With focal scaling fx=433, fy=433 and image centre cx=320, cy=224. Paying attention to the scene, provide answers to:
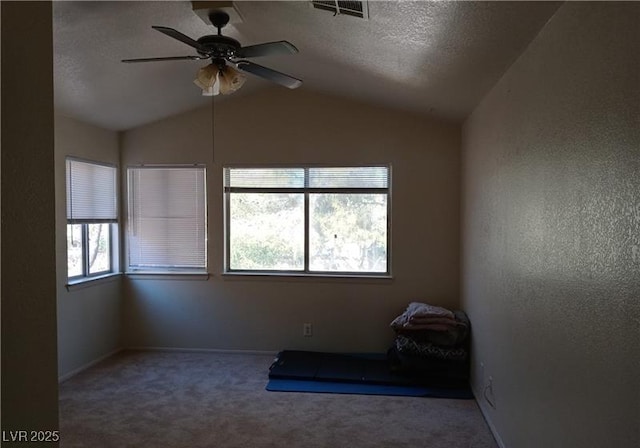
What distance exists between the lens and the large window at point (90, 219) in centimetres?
410

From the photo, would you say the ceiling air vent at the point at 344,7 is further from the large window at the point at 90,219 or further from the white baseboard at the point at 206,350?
the white baseboard at the point at 206,350

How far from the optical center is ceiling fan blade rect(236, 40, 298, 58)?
228 cm

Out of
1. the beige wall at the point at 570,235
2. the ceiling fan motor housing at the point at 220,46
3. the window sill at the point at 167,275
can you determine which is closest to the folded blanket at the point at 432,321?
the beige wall at the point at 570,235

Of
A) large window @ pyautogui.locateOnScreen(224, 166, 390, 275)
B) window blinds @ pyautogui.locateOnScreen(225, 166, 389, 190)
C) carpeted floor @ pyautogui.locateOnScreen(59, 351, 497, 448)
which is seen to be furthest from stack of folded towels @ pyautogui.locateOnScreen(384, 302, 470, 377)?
window blinds @ pyautogui.locateOnScreen(225, 166, 389, 190)

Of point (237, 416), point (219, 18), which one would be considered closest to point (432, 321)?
point (237, 416)

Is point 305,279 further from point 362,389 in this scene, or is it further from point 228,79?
point 228,79

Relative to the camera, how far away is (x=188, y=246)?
4.76 metres

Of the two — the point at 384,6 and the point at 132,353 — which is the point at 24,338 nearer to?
the point at 384,6

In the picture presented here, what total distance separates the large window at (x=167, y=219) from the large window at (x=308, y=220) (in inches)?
13.0

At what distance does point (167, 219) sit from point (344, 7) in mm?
3286

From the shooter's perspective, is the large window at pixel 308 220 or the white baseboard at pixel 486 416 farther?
the large window at pixel 308 220

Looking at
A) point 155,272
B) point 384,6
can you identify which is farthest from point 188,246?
point 384,6

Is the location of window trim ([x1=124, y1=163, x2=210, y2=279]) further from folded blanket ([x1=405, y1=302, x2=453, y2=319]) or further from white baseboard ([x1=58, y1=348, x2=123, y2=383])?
folded blanket ([x1=405, y1=302, x2=453, y2=319])

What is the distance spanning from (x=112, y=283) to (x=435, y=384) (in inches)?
136
